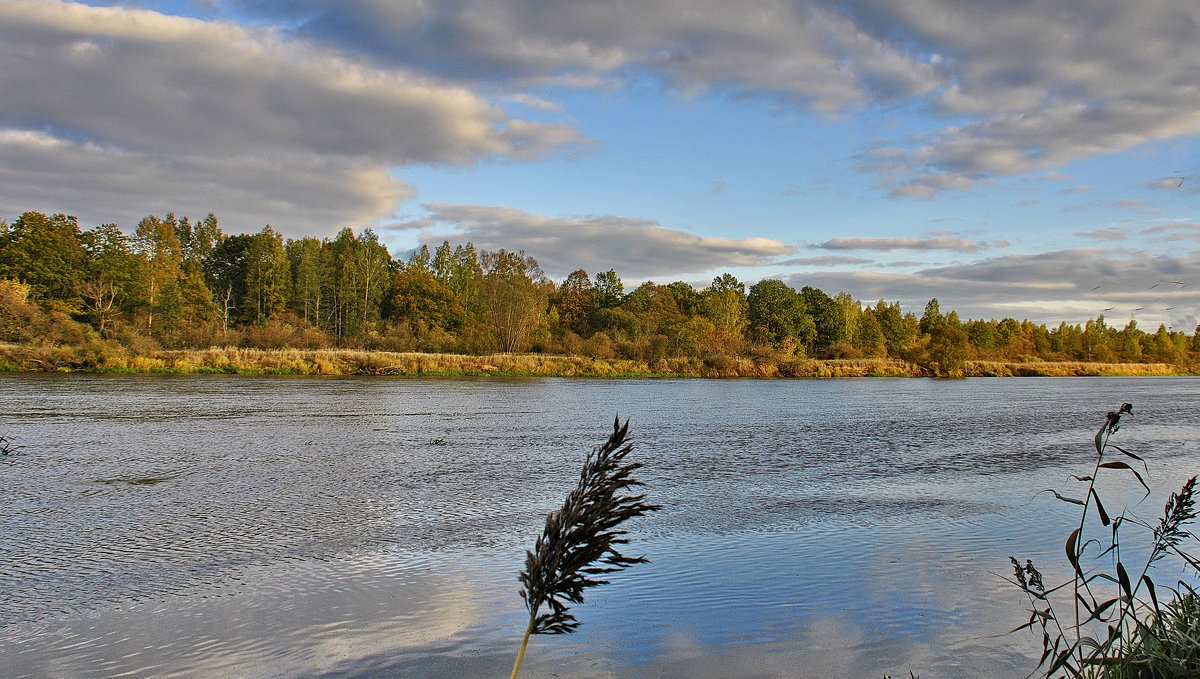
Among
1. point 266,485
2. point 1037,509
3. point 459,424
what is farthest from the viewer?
point 459,424

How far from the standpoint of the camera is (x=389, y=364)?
2173 inches

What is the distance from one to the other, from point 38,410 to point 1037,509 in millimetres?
26173

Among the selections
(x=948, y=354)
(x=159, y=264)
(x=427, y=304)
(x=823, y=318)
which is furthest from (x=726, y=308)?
(x=159, y=264)

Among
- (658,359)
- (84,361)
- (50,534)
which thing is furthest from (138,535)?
(658,359)

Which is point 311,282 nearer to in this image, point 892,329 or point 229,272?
point 229,272

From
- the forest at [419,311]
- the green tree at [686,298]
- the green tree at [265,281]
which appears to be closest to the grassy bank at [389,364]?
the forest at [419,311]

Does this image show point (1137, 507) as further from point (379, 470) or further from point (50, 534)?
point (50, 534)

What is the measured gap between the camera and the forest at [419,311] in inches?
2675

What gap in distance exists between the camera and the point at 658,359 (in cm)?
6781

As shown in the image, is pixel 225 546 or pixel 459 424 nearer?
pixel 225 546

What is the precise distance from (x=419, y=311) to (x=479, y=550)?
8705cm

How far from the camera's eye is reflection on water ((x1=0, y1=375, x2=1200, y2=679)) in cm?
527

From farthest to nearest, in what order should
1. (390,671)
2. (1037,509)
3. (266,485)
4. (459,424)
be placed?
(459,424) → (266,485) → (1037,509) → (390,671)

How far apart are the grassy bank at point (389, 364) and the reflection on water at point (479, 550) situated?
32377 millimetres
